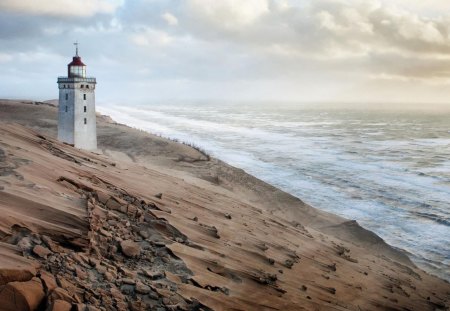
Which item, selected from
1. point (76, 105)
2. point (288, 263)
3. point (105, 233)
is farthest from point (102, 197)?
point (76, 105)

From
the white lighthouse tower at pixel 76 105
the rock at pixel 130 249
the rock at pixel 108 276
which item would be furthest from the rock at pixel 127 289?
the white lighthouse tower at pixel 76 105

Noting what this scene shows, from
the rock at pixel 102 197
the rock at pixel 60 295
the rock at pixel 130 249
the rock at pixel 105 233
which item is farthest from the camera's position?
the rock at pixel 102 197

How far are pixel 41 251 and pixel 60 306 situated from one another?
1.52 metres

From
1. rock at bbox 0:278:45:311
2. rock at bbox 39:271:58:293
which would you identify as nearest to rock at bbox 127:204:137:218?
rock at bbox 39:271:58:293

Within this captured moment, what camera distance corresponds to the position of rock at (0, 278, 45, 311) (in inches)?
257

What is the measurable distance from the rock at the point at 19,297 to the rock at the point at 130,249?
2827mm

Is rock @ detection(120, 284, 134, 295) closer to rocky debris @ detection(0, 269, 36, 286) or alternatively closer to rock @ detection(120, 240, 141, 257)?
rock @ detection(120, 240, 141, 257)

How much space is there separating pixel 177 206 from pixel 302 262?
4536mm

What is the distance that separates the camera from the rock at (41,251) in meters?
7.89

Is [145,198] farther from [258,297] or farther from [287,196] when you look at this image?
[287,196]

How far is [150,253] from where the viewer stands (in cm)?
1005

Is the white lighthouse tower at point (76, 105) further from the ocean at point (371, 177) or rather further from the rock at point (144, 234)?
the rock at point (144, 234)

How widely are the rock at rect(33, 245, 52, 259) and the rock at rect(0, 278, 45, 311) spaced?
3.55 feet

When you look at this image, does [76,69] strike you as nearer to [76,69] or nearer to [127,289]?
[76,69]
